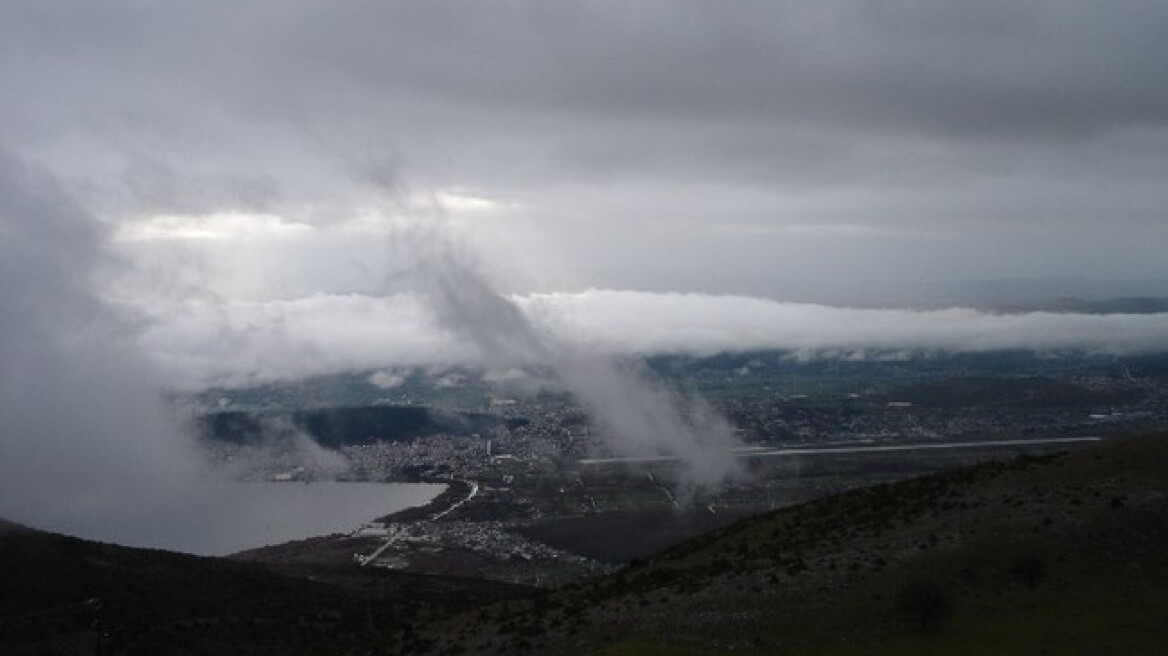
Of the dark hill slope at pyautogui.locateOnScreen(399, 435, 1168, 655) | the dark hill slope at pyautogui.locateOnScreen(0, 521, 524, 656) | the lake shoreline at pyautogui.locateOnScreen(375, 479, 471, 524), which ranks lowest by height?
the lake shoreline at pyautogui.locateOnScreen(375, 479, 471, 524)

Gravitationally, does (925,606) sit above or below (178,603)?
above

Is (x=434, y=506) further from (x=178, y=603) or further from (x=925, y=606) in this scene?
(x=925, y=606)

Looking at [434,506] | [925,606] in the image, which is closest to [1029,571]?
[925,606]

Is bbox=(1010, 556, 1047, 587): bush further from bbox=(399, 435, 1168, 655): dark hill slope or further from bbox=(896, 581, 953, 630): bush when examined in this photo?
bbox=(896, 581, 953, 630): bush

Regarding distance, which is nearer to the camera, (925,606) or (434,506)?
(925,606)

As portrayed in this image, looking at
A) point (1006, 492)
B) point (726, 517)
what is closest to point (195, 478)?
point (726, 517)

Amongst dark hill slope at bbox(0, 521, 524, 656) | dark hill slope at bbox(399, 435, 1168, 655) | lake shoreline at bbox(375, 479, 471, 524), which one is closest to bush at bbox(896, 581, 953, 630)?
dark hill slope at bbox(399, 435, 1168, 655)

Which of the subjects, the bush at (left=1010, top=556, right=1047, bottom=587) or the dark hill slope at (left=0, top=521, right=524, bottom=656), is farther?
the dark hill slope at (left=0, top=521, right=524, bottom=656)

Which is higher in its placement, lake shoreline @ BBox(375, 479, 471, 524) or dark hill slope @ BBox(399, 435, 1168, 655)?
dark hill slope @ BBox(399, 435, 1168, 655)
